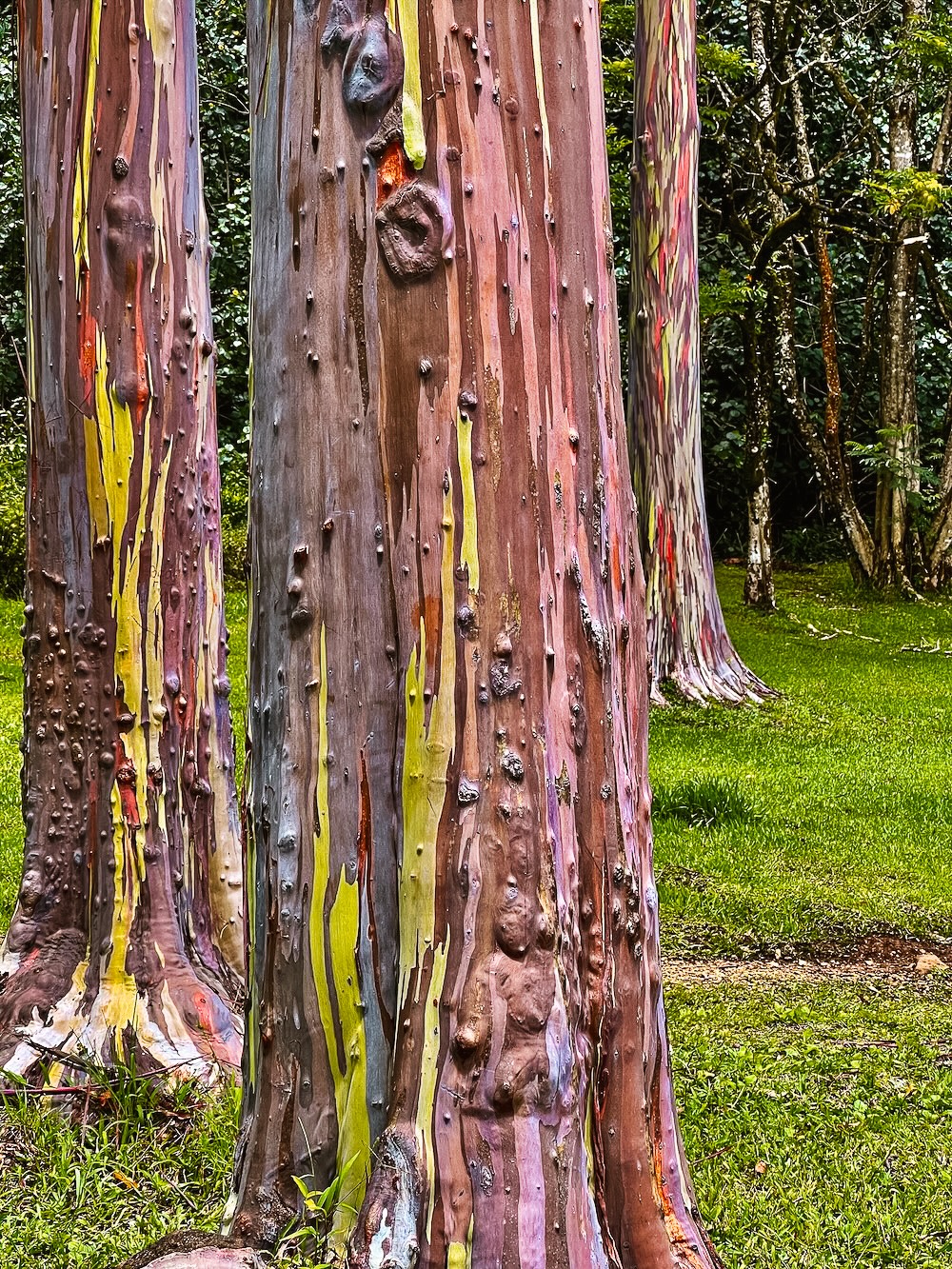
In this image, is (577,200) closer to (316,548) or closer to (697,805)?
(316,548)

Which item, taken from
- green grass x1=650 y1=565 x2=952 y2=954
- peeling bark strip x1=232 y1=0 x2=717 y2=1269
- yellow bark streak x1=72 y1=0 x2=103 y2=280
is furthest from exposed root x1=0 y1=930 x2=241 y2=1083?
green grass x1=650 y1=565 x2=952 y2=954

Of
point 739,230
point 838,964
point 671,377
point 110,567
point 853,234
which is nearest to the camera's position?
point 110,567

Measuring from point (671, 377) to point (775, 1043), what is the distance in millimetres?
Answer: 6923

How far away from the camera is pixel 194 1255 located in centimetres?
224

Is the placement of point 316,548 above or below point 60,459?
below

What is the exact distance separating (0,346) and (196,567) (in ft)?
42.5

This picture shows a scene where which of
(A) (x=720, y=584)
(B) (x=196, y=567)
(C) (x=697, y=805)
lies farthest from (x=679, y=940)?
(A) (x=720, y=584)

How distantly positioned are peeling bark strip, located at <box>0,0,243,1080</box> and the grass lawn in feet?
1.21

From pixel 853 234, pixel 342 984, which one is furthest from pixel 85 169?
pixel 853 234

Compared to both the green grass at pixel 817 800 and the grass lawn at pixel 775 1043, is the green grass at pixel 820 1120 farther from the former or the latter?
the green grass at pixel 817 800

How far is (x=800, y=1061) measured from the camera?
385 cm

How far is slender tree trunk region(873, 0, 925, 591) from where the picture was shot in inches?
580

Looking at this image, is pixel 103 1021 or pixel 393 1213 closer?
pixel 393 1213

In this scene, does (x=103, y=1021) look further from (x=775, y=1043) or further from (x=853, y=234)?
(x=853, y=234)
